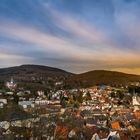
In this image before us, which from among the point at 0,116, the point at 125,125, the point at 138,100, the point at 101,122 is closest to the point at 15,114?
the point at 0,116

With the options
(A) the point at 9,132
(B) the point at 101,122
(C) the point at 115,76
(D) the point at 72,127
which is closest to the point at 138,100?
(B) the point at 101,122

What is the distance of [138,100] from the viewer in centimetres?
5162

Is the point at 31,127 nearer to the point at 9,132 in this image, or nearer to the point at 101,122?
the point at 9,132

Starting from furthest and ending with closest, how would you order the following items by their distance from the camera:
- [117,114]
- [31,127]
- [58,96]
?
[58,96] → [117,114] → [31,127]

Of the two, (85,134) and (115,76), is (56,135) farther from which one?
(115,76)

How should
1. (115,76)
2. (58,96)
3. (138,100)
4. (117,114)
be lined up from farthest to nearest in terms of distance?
1. (115,76)
2. (58,96)
3. (138,100)
4. (117,114)

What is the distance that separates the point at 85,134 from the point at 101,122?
8880 mm

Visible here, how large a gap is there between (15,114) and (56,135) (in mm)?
11425

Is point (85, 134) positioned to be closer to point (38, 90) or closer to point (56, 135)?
point (56, 135)

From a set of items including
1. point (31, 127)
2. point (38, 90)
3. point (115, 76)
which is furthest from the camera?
point (115, 76)

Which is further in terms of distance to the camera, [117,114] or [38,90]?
[38,90]

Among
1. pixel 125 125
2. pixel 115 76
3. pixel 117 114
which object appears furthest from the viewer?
pixel 115 76

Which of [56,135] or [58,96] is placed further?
[58,96]

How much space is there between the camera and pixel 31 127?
23453 mm
